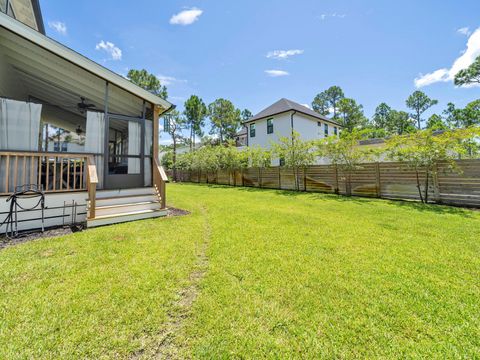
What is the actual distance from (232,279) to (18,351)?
2.02 m

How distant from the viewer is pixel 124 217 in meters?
5.45

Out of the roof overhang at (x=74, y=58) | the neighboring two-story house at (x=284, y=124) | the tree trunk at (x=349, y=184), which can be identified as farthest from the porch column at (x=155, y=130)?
the neighboring two-story house at (x=284, y=124)

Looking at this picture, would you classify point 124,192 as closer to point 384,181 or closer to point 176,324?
point 176,324

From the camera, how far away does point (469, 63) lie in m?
22.8

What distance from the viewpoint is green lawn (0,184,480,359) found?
1711mm

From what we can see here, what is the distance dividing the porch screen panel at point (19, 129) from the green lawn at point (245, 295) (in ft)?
7.65

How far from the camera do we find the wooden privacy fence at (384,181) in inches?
285

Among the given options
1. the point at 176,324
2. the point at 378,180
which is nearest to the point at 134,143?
the point at 176,324

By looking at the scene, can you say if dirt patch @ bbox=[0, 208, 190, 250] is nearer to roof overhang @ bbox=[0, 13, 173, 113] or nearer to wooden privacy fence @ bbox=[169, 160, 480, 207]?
roof overhang @ bbox=[0, 13, 173, 113]

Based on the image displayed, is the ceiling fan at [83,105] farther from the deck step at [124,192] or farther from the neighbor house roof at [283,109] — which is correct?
the neighbor house roof at [283,109]

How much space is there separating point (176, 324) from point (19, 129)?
6.52m

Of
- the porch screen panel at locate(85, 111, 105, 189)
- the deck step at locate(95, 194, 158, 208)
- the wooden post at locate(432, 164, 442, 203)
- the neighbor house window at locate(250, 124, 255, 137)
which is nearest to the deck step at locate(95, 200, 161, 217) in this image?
the deck step at locate(95, 194, 158, 208)

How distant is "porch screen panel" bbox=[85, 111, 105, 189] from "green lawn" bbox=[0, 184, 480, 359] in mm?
2558

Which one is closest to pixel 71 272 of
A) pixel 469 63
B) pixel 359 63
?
pixel 359 63
